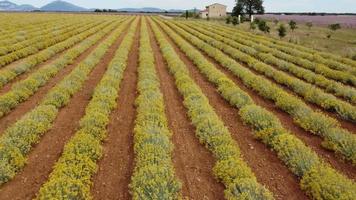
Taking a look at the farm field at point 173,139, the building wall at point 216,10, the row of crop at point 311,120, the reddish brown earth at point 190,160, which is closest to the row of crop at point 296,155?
the farm field at point 173,139

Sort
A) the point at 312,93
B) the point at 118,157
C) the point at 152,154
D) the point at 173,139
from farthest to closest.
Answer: the point at 312,93 < the point at 173,139 < the point at 118,157 < the point at 152,154

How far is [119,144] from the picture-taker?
30.0 ft

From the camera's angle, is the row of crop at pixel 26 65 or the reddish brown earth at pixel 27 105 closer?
the reddish brown earth at pixel 27 105

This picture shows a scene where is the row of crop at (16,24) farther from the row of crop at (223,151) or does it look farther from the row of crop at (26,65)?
the row of crop at (223,151)

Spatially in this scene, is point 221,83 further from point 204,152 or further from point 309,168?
point 309,168

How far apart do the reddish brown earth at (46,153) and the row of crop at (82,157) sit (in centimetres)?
36

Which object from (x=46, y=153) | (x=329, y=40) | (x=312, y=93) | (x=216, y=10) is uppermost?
(x=216, y=10)

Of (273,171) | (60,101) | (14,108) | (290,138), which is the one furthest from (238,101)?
(14,108)

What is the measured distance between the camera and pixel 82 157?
7.87 meters

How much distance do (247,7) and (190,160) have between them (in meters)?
103

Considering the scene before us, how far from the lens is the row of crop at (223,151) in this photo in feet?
21.7

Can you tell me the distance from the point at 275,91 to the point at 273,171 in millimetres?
6072

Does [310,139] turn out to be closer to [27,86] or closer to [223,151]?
[223,151]

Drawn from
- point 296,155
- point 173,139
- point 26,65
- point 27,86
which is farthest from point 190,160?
point 26,65
